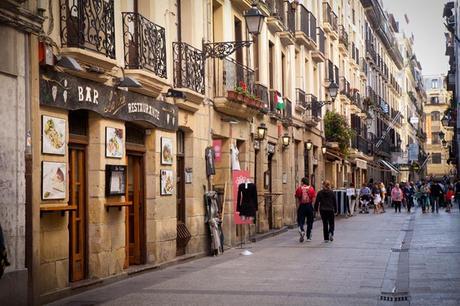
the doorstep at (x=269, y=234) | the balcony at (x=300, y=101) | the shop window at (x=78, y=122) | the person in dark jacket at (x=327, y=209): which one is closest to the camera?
the shop window at (x=78, y=122)

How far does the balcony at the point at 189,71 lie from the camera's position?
1593 cm

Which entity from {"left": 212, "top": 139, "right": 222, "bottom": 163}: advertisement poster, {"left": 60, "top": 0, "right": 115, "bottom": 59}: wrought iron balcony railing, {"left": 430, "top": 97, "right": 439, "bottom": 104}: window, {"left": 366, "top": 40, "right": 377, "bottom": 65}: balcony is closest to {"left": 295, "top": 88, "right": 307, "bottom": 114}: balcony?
{"left": 212, "top": 139, "right": 222, "bottom": 163}: advertisement poster

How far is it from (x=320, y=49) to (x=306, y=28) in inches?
164

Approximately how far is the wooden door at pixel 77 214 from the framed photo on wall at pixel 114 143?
489 millimetres

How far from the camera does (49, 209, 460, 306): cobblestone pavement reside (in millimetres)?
10227

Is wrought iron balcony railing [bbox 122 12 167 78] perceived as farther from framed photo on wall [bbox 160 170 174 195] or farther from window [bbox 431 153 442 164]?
window [bbox 431 153 442 164]

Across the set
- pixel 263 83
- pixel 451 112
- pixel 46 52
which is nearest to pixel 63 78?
pixel 46 52

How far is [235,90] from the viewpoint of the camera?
19.1 meters

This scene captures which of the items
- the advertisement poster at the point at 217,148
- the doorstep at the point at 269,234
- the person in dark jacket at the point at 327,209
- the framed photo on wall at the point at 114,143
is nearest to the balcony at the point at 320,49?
the doorstep at the point at 269,234

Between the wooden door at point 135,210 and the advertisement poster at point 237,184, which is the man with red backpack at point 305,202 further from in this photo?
the wooden door at point 135,210

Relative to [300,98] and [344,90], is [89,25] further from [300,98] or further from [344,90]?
[344,90]

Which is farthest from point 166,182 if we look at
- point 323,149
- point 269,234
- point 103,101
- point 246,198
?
point 323,149

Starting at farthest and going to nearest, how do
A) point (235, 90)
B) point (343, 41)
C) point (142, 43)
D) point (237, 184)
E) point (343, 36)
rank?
point (343, 36) < point (343, 41) < point (235, 90) < point (237, 184) < point (142, 43)

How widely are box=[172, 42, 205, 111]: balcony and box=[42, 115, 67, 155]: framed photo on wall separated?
5.06m
